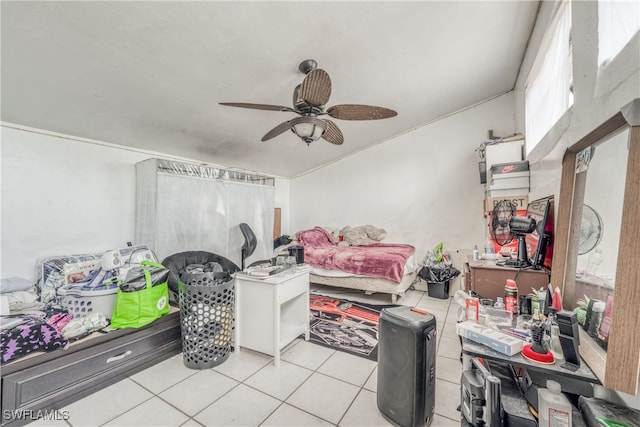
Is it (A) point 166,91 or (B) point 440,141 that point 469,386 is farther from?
(B) point 440,141

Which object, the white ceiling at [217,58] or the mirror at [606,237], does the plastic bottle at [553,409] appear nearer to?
the mirror at [606,237]

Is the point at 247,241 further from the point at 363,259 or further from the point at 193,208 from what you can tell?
the point at 363,259

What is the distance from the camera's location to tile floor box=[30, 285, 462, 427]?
154cm

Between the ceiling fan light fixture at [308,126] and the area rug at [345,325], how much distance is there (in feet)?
6.54

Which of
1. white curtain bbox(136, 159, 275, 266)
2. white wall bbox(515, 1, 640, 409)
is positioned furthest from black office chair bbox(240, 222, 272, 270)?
white wall bbox(515, 1, 640, 409)

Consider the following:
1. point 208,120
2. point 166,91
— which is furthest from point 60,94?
point 208,120

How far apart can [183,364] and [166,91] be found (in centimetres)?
252

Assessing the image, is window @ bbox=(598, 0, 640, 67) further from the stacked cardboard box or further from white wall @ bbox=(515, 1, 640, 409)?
the stacked cardboard box

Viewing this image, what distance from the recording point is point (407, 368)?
1431 millimetres

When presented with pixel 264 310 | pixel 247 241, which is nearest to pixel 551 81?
pixel 264 310

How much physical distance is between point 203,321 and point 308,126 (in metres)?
Result: 1.85

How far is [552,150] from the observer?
6.59ft

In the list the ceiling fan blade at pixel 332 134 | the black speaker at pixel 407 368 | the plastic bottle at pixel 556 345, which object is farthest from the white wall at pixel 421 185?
the plastic bottle at pixel 556 345

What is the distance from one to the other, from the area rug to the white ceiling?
2.62 meters
